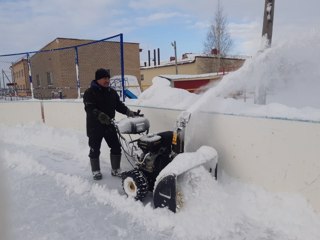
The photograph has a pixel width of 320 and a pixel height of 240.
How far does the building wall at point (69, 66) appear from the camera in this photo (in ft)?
26.9

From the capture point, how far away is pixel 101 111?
415cm

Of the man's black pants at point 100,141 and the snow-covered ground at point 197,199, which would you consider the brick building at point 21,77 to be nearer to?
the snow-covered ground at point 197,199

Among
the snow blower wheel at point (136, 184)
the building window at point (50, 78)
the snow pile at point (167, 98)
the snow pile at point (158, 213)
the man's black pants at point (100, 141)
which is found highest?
the building window at point (50, 78)

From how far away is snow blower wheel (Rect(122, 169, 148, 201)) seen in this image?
3.42 meters

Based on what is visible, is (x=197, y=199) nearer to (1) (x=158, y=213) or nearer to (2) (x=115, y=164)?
(1) (x=158, y=213)

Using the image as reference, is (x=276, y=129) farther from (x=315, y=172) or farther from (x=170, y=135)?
(x=170, y=135)

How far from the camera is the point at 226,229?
286cm

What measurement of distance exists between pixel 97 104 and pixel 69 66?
5598 millimetres

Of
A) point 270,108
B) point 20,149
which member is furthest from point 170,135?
point 20,149

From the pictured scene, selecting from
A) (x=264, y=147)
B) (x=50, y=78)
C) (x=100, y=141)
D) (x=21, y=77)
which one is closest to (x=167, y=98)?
(x=100, y=141)

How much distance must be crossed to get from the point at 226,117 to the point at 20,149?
4376mm

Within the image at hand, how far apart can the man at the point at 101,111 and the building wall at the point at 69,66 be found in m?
3.24

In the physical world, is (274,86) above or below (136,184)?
above

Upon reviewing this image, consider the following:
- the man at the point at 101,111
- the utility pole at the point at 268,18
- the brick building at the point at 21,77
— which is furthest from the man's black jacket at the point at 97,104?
the brick building at the point at 21,77
